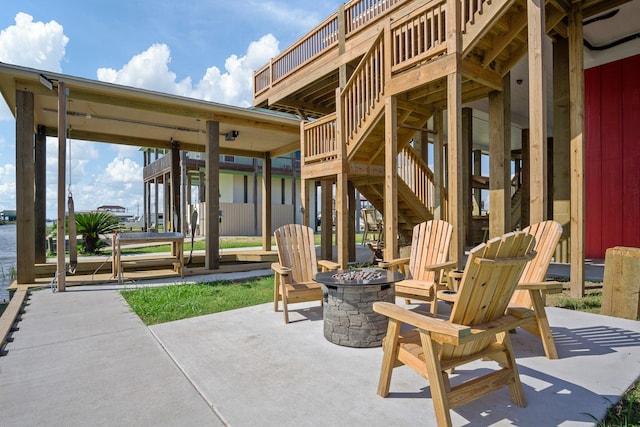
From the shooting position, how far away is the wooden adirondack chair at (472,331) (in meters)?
1.67

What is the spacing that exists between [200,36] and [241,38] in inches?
52.7

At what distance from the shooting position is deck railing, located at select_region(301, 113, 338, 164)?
20.8 feet

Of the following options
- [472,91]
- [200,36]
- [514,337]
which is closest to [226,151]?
[200,36]

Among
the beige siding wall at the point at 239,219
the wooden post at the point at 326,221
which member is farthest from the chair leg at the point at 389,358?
the beige siding wall at the point at 239,219

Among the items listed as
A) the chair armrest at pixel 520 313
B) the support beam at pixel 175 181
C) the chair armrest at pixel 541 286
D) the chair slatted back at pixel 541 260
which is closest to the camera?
the chair armrest at pixel 520 313

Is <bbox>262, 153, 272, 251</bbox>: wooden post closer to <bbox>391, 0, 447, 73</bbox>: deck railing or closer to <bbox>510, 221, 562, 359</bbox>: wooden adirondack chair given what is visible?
<bbox>391, 0, 447, 73</bbox>: deck railing

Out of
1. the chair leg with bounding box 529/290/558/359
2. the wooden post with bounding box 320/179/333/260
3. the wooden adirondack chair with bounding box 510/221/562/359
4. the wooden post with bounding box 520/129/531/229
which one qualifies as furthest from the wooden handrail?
the wooden post with bounding box 520/129/531/229

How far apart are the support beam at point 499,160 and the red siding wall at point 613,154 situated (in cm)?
271

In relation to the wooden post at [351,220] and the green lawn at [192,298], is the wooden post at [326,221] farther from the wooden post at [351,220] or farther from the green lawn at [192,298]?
the green lawn at [192,298]

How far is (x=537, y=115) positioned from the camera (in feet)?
12.3

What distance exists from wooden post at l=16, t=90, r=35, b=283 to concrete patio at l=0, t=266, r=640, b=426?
2.61m

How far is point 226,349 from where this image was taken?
288cm

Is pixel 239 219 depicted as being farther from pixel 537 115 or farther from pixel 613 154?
pixel 537 115

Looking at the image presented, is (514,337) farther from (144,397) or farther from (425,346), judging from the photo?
(144,397)
